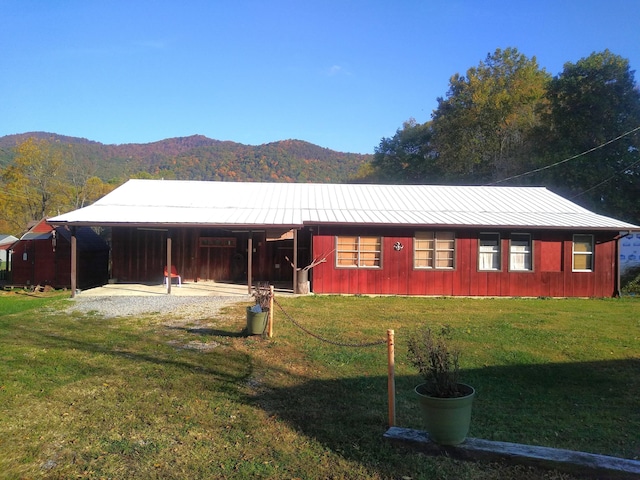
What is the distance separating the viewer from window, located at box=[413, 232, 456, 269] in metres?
16.2

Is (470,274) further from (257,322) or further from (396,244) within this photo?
(257,322)

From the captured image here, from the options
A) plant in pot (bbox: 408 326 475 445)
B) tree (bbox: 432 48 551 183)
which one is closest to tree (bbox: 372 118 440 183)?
tree (bbox: 432 48 551 183)

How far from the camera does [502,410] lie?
5.38 meters

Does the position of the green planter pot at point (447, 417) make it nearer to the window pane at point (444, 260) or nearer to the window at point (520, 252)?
the window pane at point (444, 260)

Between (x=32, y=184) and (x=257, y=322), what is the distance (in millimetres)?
42505

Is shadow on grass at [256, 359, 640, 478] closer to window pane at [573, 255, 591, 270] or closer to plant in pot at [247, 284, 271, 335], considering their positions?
plant in pot at [247, 284, 271, 335]

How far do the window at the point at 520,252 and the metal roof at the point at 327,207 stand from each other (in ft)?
1.84

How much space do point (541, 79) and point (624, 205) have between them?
14.3 m

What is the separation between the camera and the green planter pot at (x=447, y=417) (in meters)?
3.96

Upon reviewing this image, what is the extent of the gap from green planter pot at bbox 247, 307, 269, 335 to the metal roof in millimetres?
6567

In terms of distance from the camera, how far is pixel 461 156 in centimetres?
3722

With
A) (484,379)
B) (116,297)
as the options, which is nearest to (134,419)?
(484,379)

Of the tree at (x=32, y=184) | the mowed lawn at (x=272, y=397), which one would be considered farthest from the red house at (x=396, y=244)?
the tree at (x=32, y=184)

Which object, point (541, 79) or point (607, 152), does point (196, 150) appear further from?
point (607, 152)
